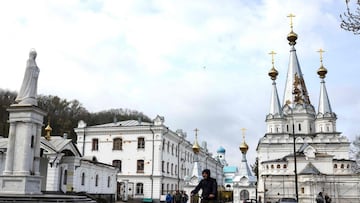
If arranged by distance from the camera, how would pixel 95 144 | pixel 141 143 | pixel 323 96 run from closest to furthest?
pixel 141 143
pixel 95 144
pixel 323 96

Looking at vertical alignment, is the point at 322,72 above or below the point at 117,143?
above

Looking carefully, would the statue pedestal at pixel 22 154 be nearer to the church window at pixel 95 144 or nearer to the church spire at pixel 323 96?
the church window at pixel 95 144

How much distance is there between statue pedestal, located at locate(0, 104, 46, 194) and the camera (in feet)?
53.0

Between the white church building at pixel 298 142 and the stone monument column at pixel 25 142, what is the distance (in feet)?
95.5

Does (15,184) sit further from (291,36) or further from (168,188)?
(291,36)

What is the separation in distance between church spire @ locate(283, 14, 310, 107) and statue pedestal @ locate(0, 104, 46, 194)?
4415cm

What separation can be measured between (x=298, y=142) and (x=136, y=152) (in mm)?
22170

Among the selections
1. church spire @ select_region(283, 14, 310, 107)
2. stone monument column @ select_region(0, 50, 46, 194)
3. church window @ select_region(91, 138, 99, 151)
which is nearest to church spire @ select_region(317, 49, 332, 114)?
church spire @ select_region(283, 14, 310, 107)

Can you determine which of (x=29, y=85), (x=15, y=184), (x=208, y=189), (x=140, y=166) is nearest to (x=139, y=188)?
(x=140, y=166)

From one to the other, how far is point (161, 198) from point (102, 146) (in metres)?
9.65

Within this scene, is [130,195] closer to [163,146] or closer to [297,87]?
[163,146]

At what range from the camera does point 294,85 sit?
55.9 meters

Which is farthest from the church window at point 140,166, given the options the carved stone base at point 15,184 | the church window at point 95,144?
the carved stone base at point 15,184

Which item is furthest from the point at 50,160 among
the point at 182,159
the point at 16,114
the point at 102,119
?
the point at 102,119
